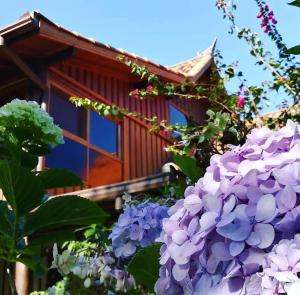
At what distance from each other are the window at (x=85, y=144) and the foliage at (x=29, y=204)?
213 inches

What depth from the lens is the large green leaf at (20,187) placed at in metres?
1.51

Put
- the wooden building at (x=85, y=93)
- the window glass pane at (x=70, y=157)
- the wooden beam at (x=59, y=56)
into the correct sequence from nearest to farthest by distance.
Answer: the wooden building at (x=85, y=93) → the wooden beam at (x=59, y=56) → the window glass pane at (x=70, y=157)

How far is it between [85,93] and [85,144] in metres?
0.97

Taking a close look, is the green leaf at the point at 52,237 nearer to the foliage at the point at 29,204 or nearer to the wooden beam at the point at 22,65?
the foliage at the point at 29,204

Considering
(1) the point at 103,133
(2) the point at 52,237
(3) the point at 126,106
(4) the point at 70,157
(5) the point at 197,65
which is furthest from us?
(5) the point at 197,65

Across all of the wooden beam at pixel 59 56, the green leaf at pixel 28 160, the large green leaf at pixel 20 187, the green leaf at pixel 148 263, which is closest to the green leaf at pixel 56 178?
the green leaf at pixel 28 160

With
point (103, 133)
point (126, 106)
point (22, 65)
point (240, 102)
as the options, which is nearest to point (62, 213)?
point (240, 102)

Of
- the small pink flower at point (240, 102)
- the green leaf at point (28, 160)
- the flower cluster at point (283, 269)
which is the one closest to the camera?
the flower cluster at point (283, 269)

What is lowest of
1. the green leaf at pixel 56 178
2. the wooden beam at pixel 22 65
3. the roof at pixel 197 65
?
the green leaf at pixel 56 178

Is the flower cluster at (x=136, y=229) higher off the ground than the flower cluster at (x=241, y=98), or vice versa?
the flower cluster at (x=241, y=98)

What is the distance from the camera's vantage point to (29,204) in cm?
161

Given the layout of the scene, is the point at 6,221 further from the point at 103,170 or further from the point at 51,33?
the point at 103,170

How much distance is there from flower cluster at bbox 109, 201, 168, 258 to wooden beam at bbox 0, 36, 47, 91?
18.4 ft

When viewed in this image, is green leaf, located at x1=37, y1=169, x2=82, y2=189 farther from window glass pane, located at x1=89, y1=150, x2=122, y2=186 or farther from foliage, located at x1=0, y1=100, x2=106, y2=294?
window glass pane, located at x1=89, y1=150, x2=122, y2=186
